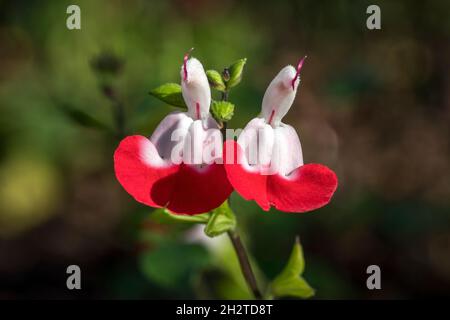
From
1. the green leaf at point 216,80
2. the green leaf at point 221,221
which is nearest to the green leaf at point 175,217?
the green leaf at point 221,221

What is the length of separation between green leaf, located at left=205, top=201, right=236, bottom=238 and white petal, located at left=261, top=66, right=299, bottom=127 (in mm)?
193

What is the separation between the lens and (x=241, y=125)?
92.0 inches

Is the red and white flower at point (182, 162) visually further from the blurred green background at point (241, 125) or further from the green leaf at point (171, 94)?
the blurred green background at point (241, 125)

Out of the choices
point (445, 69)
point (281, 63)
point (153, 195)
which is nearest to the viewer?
point (153, 195)

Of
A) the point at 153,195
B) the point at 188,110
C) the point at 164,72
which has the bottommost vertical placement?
the point at 153,195

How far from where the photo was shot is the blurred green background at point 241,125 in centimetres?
224

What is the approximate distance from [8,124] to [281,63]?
51.3 inches

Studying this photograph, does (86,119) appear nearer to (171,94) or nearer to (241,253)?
(171,94)

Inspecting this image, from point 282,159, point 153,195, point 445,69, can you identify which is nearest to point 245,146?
point 282,159

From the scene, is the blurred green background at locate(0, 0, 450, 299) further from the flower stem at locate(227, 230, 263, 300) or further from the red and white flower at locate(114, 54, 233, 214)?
the red and white flower at locate(114, 54, 233, 214)

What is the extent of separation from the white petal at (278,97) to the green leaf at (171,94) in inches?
6.3
